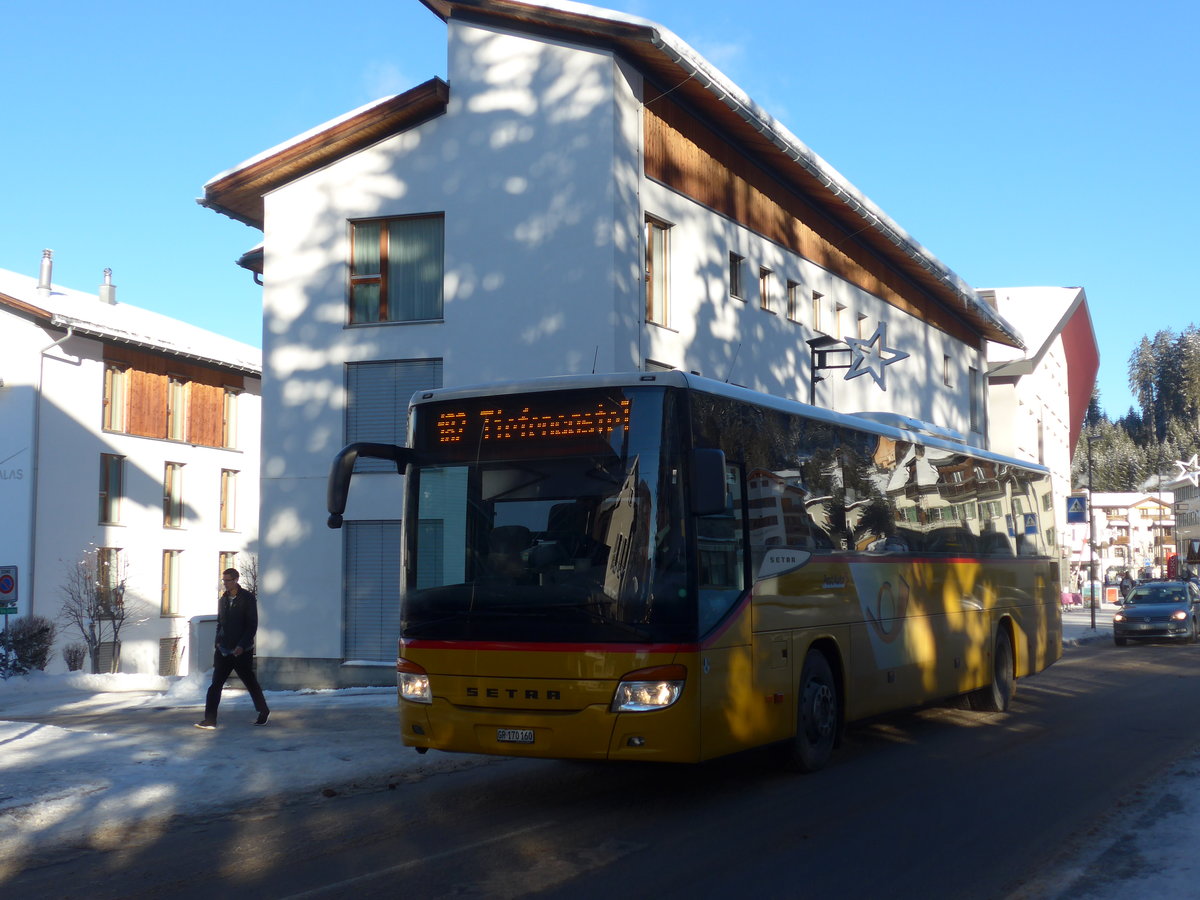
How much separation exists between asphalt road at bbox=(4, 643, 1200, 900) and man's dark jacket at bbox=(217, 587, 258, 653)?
391cm

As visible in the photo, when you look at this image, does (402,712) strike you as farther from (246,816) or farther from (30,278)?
(30,278)

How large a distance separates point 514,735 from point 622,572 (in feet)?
4.61

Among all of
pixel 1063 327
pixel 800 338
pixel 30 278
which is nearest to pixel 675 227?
pixel 800 338

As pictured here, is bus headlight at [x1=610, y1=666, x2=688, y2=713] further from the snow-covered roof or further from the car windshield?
the car windshield

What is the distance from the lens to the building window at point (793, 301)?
28.2 metres

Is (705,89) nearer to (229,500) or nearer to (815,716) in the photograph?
(815,716)

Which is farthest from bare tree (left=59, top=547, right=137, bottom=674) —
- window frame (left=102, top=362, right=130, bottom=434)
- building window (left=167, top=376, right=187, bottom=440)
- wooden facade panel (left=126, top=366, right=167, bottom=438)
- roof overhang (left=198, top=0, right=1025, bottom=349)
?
roof overhang (left=198, top=0, right=1025, bottom=349)

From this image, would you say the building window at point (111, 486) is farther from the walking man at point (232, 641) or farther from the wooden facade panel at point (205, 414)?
the walking man at point (232, 641)

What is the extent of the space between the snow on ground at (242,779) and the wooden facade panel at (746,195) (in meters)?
11.2

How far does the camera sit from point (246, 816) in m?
9.21

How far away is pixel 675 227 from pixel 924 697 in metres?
12.1

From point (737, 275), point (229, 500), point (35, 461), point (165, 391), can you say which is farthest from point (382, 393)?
point (229, 500)

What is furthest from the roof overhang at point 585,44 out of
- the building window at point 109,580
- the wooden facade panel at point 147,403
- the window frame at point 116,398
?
A: the wooden facade panel at point 147,403

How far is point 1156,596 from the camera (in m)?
33.7
